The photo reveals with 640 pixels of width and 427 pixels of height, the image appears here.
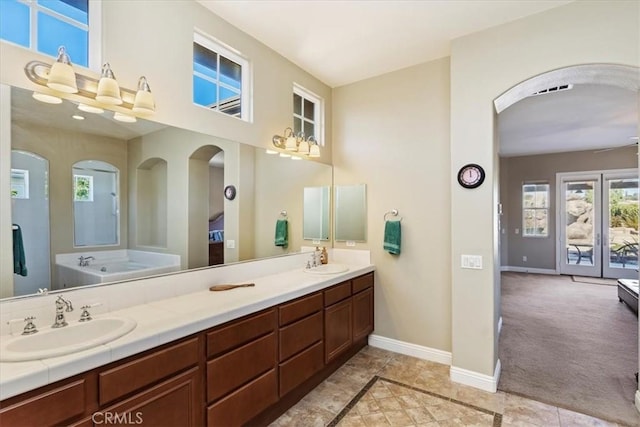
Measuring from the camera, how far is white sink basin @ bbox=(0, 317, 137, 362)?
1220 mm

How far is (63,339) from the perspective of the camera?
59.9 inches

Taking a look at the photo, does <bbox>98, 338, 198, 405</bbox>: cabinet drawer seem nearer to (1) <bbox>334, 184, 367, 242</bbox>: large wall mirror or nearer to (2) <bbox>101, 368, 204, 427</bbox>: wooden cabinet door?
(2) <bbox>101, 368, 204, 427</bbox>: wooden cabinet door

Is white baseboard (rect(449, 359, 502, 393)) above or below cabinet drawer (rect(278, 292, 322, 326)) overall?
below

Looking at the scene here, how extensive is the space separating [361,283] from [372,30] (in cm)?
243

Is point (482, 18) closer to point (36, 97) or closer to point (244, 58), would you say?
point (244, 58)

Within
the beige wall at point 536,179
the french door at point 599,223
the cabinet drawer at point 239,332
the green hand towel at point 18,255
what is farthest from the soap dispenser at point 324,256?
the french door at point 599,223

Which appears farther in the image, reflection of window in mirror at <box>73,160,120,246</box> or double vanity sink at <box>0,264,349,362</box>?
reflection of window in mirror at <box>73,160,120,246</box>

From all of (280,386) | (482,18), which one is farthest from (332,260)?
(482,18)

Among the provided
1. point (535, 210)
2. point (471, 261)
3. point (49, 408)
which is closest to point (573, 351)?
point (471, 261)

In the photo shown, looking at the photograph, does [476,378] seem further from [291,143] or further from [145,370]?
[291,143]

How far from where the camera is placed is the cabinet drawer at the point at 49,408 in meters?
1.09

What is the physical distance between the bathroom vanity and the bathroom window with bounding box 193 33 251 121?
1.52m

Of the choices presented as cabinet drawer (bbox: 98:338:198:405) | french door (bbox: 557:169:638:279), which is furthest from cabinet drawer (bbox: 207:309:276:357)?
french door (bbox: 557:169:638:279)

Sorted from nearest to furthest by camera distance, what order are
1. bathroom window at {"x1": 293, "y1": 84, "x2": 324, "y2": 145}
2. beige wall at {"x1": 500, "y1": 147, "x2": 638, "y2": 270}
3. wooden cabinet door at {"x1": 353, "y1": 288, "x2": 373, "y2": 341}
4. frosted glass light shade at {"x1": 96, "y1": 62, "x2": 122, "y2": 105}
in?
frosted glass light shade at {"x1": 96, "y1": 62, "x2": 122, "y2": 105} < wooden cabinet door at {"x1": 353, "y1": 288, "x2": 373, "y2": 341} < bathroom window at {"x1": 293, "y1": 84, "x2": 324, "y2": 145} < beige wall at {"x1": 500, "y1": 147, "x2": 638, "y2": 270}
